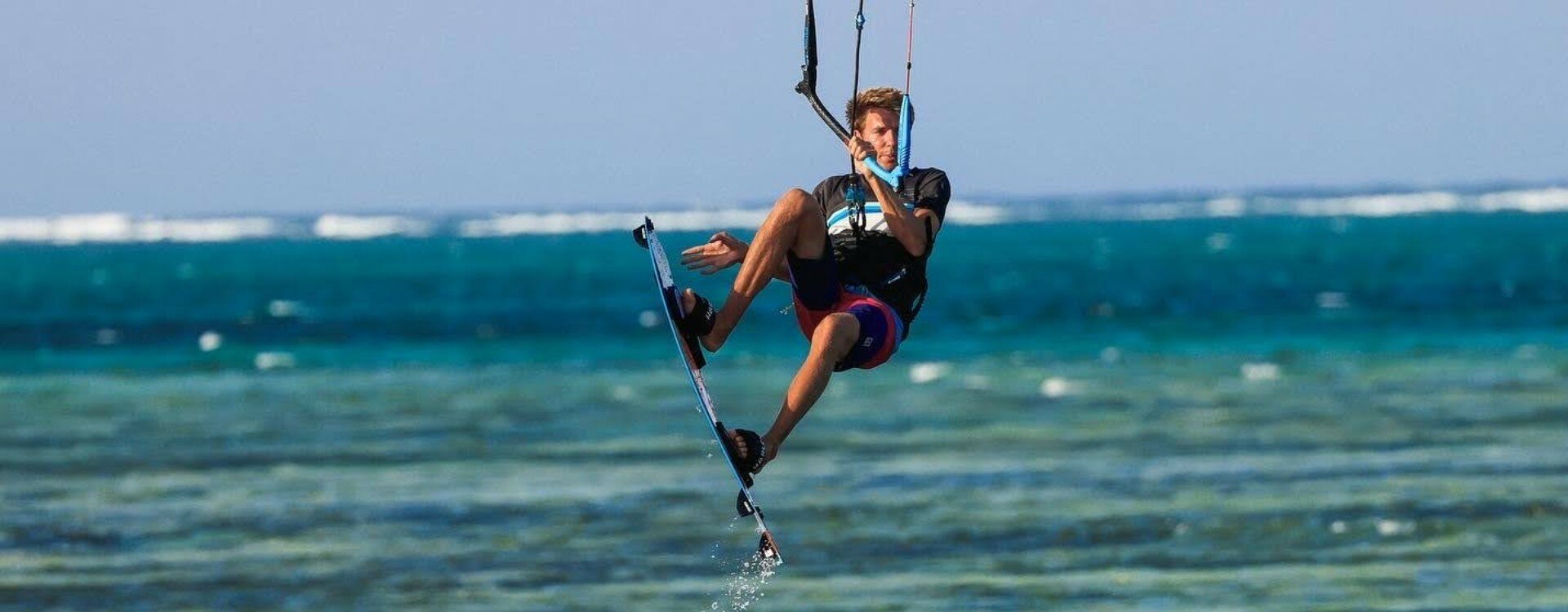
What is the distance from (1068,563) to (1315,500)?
4791mm

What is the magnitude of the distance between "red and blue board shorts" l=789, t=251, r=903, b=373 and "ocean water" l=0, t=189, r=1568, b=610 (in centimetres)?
932

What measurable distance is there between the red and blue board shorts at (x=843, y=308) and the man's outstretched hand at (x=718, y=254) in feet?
0.97

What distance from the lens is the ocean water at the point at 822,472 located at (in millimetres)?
23531

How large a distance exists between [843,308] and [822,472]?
17818 mm

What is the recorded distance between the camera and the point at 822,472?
30.8 m

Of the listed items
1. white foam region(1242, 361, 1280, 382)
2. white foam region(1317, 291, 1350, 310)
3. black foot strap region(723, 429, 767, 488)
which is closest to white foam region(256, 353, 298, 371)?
white foam region(1242, 361, 1280, 382)

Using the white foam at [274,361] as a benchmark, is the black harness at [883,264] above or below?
above

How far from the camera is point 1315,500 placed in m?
27.7

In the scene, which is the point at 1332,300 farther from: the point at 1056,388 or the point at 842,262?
the point at 842,262

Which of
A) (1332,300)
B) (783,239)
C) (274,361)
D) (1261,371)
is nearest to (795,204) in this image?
(783,239)

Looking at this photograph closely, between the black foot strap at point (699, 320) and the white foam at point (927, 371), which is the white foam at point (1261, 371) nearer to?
the white foam at point (927, 371)

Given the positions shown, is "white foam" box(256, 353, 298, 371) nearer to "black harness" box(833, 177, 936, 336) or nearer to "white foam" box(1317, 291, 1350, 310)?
"white foam" box(1317, 291, 1350, 310)

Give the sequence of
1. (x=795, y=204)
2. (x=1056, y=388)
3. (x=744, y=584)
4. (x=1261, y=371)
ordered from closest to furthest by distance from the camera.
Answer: (x=795, y=204)
(x=744, y=584)
(x=1056, y=388)
(x=1261, y=371)

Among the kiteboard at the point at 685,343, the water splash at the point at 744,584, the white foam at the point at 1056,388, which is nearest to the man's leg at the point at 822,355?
the kiteboard at the point at 685,343
